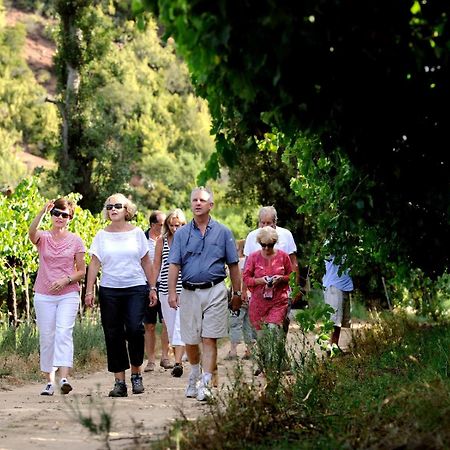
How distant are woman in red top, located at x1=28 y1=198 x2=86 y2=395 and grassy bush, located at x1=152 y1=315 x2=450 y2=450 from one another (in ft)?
9.52

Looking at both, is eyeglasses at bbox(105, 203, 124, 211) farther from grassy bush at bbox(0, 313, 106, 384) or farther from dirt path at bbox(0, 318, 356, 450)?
grassy bush at bbox(0, 313, 106, 384)

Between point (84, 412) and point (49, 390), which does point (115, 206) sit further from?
point (84, 412)

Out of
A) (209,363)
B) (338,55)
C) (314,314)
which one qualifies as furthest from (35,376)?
(338,55)

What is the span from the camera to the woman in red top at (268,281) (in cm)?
1045

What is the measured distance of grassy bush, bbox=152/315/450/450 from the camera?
504 centimetres

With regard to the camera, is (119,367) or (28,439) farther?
(119,367)

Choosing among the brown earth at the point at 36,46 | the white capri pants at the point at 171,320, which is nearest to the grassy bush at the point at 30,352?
the white capri pants at the point at 171,320

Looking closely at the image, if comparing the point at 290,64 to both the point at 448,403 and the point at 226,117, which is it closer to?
the point at 226,117

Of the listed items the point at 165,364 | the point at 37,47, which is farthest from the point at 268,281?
the point at 37,47

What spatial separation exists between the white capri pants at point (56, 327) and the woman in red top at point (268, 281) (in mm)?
1936

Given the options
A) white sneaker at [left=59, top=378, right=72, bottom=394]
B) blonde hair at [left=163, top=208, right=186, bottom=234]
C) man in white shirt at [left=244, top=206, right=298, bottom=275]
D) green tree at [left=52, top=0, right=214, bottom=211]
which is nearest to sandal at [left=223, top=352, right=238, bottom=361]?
man in white shirt at [left=244, top=206, right=298, bottom=275]

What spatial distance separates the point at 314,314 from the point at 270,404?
250 cm

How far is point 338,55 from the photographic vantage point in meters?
4.61

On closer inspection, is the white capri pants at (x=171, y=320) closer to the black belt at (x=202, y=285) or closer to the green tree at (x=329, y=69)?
the black belt at (x=202, y=285)
